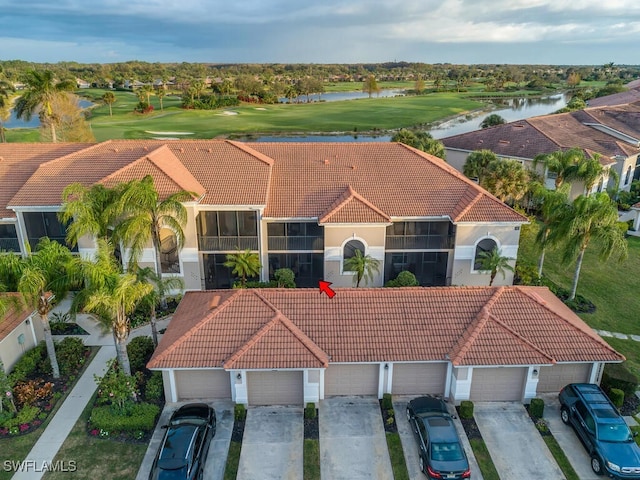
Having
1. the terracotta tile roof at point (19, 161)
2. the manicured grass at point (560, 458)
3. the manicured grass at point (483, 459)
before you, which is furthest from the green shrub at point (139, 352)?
the manicured grass at point (560, 458)

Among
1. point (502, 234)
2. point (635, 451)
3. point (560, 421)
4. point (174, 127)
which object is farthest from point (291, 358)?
point (174, 127)

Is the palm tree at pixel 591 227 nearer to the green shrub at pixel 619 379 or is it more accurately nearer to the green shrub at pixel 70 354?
the green shrub at pixel 619 379

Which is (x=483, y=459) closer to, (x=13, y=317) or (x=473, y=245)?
(x=473, y=245)

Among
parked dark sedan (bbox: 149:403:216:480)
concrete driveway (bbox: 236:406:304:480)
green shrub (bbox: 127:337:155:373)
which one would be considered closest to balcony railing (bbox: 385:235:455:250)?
concrete driveway (bbox: 236:406:304:480)

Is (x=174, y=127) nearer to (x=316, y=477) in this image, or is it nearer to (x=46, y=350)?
(x=46, y=350)

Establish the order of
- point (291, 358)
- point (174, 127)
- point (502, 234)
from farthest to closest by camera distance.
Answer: point (174, 127) → point (502, 234) → point (291, 358)

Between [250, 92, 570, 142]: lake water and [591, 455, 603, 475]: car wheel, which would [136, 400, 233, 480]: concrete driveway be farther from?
[250, 92, 570, 142]: lake water

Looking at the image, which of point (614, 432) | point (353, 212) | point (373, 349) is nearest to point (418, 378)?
point (373, 349)
